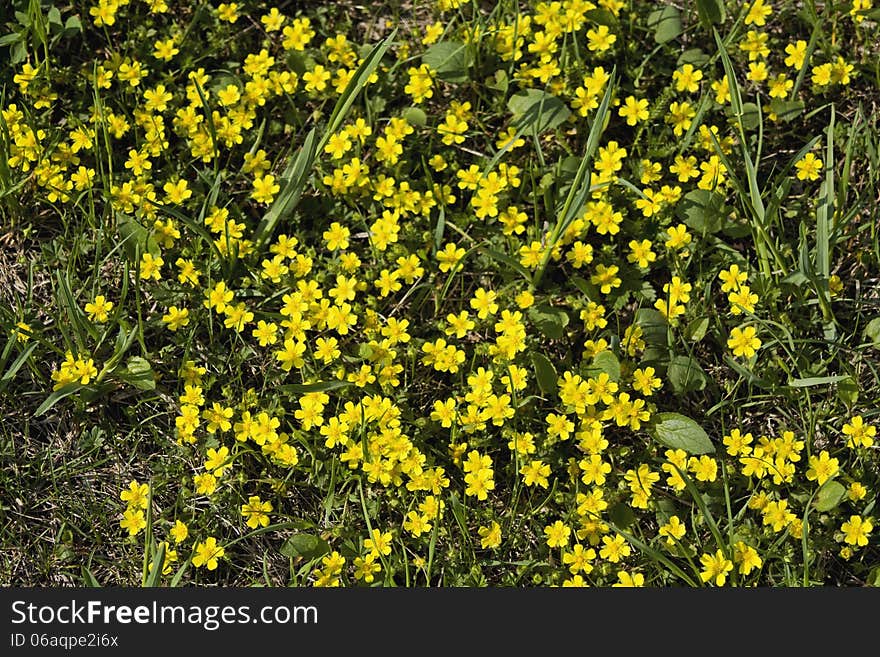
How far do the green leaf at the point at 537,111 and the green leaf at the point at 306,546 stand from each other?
5.34ft

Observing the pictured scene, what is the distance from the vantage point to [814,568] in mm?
3178

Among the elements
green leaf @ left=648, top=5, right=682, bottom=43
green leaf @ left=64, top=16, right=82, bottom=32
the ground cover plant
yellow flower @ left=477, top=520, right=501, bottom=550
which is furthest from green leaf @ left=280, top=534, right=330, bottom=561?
green leaf @ left=648, top=5, right=682, bottom=43

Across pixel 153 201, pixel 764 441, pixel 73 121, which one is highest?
pixel 73 121

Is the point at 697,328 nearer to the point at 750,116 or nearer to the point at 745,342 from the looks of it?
the point at 745,342

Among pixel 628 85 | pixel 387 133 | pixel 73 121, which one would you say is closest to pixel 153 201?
pixel 73 121

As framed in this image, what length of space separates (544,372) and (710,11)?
5.13ft

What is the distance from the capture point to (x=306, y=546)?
10.4ft

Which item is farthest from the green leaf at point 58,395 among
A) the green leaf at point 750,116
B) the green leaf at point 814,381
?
the green leaf at point 750,116

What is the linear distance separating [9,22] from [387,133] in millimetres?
1541

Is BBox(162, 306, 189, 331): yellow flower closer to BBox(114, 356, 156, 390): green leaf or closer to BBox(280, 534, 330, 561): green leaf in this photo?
BBox(114, 356, 156, 390): green leaf

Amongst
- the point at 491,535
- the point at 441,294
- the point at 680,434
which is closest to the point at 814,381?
the point at 680,434

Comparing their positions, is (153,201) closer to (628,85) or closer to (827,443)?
(628,85)

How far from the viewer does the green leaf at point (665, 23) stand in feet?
12.0

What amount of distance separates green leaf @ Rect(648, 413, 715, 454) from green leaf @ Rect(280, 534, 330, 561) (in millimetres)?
1170
